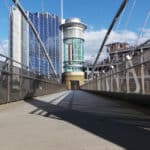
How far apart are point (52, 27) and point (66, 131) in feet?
207

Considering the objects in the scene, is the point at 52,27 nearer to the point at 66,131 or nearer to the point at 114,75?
the point at 114,75

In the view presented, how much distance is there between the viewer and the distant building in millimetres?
23656

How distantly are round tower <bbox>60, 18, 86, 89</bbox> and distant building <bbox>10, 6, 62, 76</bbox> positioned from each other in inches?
1368

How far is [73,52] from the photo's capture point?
4604 inches

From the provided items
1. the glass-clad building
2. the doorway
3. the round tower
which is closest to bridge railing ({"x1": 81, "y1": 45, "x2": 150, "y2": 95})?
the glass-clad building

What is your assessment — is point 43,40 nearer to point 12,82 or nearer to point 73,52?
point 12,82

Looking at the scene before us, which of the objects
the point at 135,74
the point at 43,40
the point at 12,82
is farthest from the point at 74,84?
the point at 135,74

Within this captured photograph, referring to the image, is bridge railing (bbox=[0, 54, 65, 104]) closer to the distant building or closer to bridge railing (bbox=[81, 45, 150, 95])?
the distant building

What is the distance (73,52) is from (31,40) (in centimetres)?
7403

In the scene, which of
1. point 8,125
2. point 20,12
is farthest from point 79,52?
point 8,125

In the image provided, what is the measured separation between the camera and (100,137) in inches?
191

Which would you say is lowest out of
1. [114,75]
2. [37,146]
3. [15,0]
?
[37,146]

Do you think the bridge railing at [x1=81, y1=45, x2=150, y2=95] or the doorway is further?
the doorway

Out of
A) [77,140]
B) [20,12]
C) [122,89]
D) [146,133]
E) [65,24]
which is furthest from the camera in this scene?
[65,24]
